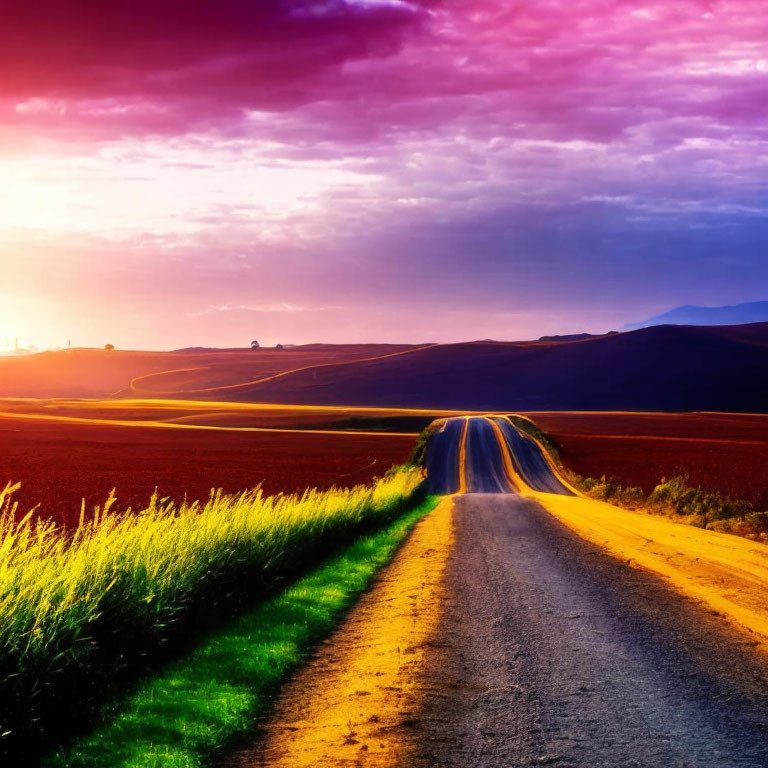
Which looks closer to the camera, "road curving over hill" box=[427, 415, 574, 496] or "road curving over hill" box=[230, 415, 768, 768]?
"road curving over hill" box=[230, 415, 768, 768]

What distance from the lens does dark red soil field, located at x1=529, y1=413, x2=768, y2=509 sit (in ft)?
145

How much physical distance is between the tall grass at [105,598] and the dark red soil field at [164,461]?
13.8m

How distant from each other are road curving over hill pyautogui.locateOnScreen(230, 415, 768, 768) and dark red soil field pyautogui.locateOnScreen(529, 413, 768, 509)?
19.6 meters

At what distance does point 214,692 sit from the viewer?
821cm

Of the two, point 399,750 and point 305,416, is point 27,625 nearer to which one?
point 399,750

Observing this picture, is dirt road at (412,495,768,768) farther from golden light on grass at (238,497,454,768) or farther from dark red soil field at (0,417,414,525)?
dark red soil field at (0,417,414,525)

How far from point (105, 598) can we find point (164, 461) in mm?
50413

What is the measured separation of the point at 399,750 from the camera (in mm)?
6551

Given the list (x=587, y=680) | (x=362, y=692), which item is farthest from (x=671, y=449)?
(x=362, y=692)

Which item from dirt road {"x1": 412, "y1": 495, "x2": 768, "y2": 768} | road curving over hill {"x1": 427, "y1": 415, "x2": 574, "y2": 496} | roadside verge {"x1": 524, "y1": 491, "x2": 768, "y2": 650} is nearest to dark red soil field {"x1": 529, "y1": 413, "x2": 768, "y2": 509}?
road curving over hill {"x1": 427, "y1": 415, "x2": 574, "y2": 496}

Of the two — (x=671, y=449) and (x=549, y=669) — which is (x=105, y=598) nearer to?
(x=549, y=669)

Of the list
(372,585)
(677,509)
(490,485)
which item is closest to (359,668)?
(372,585)

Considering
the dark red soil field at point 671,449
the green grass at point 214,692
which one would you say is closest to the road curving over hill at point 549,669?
the green grass at point 214,692

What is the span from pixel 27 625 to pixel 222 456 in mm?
57230
